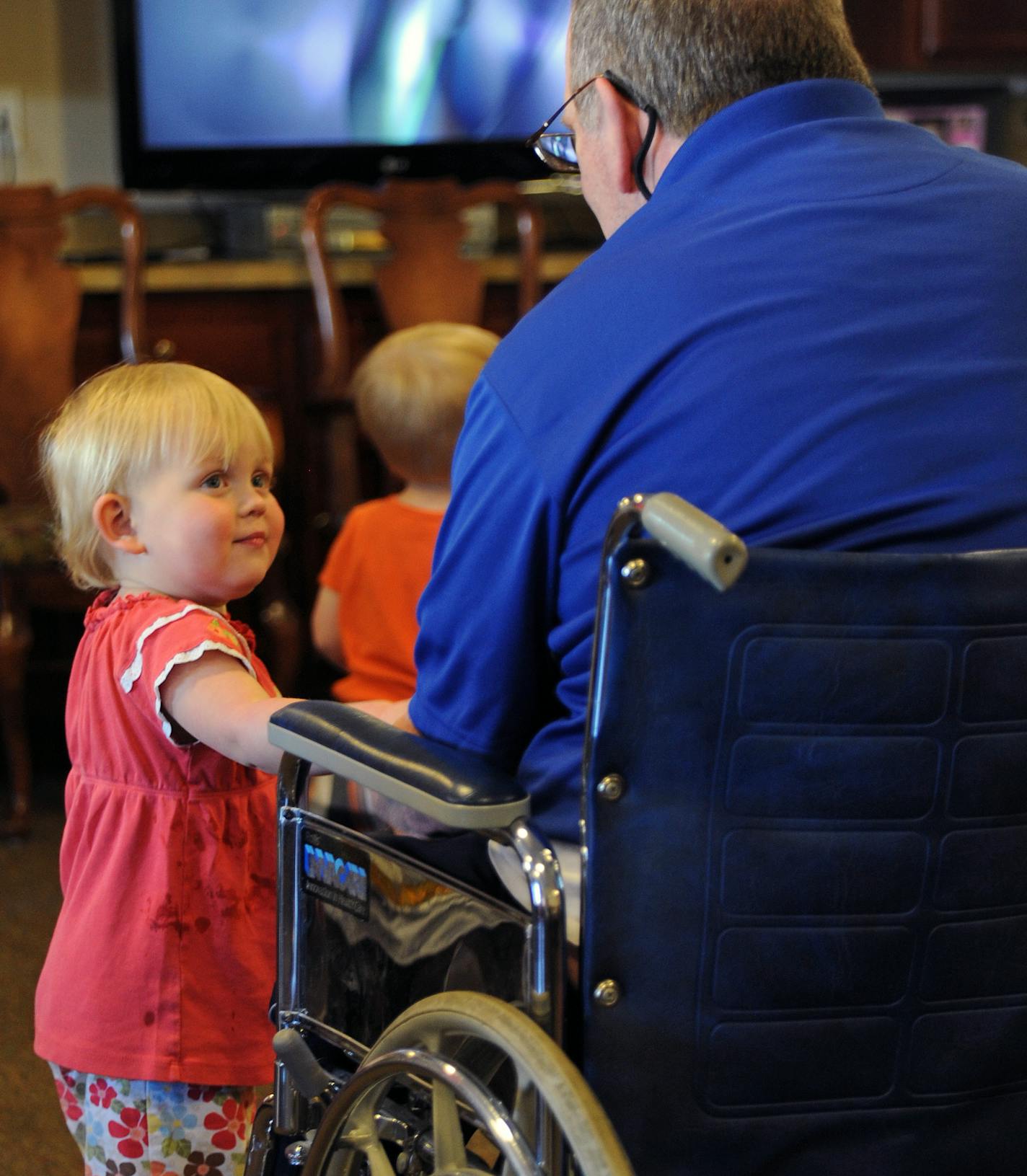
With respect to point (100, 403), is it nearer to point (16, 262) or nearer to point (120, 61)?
point (16, 262)

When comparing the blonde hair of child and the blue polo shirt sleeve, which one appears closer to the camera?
the blue polo shirt sleeve

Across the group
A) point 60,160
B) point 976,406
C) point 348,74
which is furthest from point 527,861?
point 60,160

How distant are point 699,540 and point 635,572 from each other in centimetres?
Result: 10

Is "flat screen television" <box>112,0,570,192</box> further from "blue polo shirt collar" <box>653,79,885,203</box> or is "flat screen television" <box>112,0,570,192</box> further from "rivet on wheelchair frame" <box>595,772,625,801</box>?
"rivet on wheelchair frame" <box>595,772,625,801</box>

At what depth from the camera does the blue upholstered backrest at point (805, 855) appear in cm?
81

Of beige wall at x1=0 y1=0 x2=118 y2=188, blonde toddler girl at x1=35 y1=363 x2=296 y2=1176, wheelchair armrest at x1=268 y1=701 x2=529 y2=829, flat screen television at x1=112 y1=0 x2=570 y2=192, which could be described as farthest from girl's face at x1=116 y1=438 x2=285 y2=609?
beige wall at x1=0 y1=0 x2=118 y2=188

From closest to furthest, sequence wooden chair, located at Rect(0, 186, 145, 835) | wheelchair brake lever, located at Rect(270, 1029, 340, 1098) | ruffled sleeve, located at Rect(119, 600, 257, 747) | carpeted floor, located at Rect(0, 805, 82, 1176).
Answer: wheelchair brake lever, located at Rect(270, 1029, 340, 1098)
ruffled sleeve, located at Rect(119, 600, 257, 747)
carpeted floor, located at Rect(0, 805, 82, 1176)
wooden chair, located at Rect(0, 186, 145, 835)

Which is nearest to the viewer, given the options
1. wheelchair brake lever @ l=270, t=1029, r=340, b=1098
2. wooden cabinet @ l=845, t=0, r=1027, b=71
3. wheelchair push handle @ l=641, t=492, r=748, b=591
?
wheelchair push handle @ l=641, t=492, r=748, b=591

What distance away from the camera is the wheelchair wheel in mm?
758

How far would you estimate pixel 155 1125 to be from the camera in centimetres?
121

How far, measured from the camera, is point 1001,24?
3.38 meters

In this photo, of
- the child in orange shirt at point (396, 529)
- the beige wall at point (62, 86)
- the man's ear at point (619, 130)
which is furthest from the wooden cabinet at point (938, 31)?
the man's ear at point (619, 130)

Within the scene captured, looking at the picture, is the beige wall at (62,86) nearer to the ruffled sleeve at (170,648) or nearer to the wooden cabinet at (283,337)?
the wooden cabinet at (283,337)

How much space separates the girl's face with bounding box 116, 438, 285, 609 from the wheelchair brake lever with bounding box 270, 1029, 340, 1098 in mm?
372
